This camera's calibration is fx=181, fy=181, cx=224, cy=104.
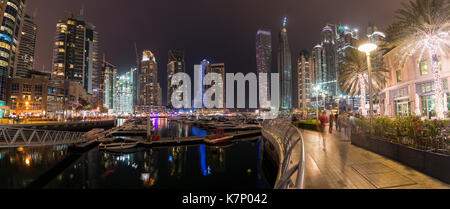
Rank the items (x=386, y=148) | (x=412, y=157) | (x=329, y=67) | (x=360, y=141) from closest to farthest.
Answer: (x=412, y=157) < (x=386, y=148) < (x=360, y=141) < (x=329, y=67)

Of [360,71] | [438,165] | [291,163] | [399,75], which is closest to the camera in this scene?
[438,165]

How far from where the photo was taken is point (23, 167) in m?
21.0

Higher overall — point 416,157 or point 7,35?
point 7,35

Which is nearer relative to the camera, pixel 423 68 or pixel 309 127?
pixel 309 127

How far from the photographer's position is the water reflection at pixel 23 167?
54.6 ft

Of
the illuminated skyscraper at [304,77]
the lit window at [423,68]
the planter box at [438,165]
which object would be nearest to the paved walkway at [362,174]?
the planter box at [438,165]

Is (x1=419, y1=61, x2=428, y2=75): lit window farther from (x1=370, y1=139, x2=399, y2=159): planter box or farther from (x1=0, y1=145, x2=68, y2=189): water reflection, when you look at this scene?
(x1=0, y1=145, x2=68, y2=189): water reflection

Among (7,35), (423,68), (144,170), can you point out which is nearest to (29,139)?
(144,170)

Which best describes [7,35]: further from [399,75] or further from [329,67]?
[329,67]

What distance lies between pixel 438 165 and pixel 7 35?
11841 centimetres

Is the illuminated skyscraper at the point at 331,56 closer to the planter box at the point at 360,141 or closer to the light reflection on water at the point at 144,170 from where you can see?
the light reflection on water at the point at 144,170

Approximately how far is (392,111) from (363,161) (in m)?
33.7
